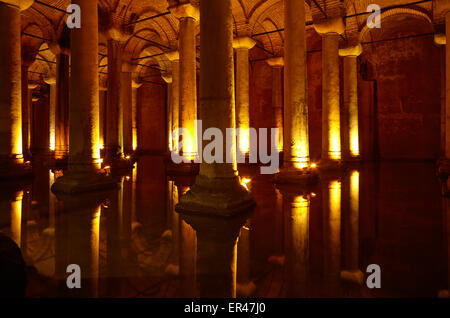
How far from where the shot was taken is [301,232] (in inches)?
181

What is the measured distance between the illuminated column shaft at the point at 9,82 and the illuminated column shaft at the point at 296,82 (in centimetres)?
894

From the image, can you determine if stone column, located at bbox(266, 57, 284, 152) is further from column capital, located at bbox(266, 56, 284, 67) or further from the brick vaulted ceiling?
the brick vaulted ceiling

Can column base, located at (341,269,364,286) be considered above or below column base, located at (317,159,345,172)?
below

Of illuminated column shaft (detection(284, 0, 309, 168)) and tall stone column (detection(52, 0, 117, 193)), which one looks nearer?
tall stone column (detection(52, 0, 117, 193))

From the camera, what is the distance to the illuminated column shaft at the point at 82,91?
7.89 metres

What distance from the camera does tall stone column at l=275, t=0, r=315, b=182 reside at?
A: 8.98 m

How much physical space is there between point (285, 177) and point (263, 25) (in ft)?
41.5

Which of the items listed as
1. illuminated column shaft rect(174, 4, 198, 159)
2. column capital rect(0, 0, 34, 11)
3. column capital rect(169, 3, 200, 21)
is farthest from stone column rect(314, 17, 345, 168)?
column capital rect(0, 0, 34, 11)

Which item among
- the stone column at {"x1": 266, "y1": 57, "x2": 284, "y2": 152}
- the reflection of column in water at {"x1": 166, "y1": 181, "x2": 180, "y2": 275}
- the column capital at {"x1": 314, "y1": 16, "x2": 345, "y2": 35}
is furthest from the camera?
the stone column at {"x1": 266, "y1": 57, "x2": 284, "y2": 152}

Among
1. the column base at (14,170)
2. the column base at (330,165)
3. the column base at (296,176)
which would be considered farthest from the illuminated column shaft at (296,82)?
the column base at (14,170)

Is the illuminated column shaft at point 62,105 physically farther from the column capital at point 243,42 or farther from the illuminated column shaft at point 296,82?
the illuminated column shaft at point 296,82

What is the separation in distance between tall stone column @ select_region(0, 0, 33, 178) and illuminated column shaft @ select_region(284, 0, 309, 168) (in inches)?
344
